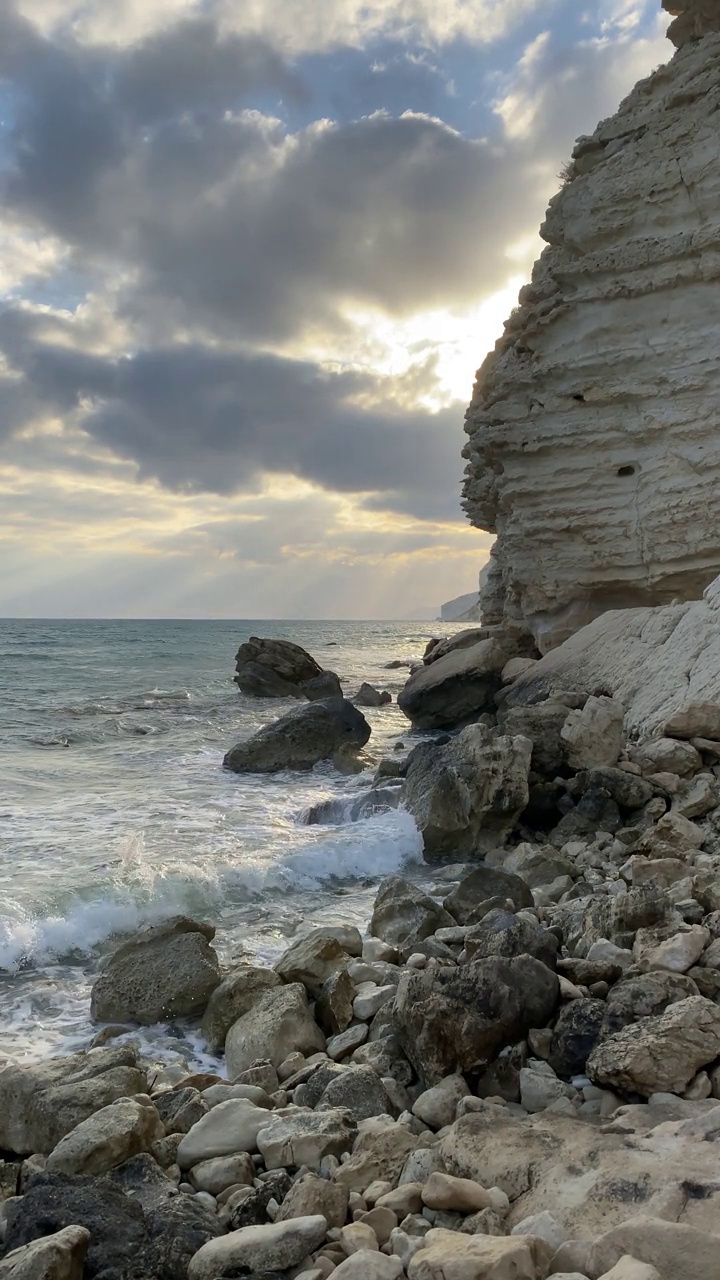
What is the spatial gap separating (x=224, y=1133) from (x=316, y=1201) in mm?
847

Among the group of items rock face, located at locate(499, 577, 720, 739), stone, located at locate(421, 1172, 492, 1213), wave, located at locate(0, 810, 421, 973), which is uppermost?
rock face, located at locate(499, 577, 720, 739)

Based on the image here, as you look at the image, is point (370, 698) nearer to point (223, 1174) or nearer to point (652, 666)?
point (652, 666)

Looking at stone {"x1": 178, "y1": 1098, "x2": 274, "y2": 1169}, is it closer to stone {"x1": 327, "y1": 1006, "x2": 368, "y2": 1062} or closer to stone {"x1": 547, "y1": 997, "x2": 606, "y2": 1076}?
stone {"x1": 327, "y1": 1006, "x2": 368, "y2": 1062}

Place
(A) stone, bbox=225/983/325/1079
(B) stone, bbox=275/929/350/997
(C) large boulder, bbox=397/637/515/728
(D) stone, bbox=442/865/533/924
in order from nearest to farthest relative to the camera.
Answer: (A) stone, bbox=225/983/325/1079, (B) stone, bbox=275/929/350/997, (D) stone, bbox=442/865/533/924, (C) large boulder, bbox=397/637/515/728

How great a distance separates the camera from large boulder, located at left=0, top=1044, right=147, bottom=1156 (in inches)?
157

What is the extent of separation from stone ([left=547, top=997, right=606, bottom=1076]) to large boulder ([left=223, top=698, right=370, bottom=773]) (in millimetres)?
11073

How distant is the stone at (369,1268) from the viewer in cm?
253

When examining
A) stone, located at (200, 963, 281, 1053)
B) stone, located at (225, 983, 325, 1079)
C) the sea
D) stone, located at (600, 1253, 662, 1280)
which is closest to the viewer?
stone, located at (600, 1253, 662, 1280)

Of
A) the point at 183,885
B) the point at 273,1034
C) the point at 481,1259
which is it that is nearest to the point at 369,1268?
the point at 481,1259

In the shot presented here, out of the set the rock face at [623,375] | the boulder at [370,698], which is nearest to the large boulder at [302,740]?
the rock face at [623,375]

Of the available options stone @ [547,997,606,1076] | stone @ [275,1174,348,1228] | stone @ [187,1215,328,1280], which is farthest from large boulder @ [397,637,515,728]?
stone @ [187,1215,328,1280]

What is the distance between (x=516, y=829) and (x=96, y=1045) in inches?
219

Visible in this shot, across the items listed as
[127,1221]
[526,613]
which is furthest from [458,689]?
[127,1221]

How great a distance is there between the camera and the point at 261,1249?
281 centimetres
